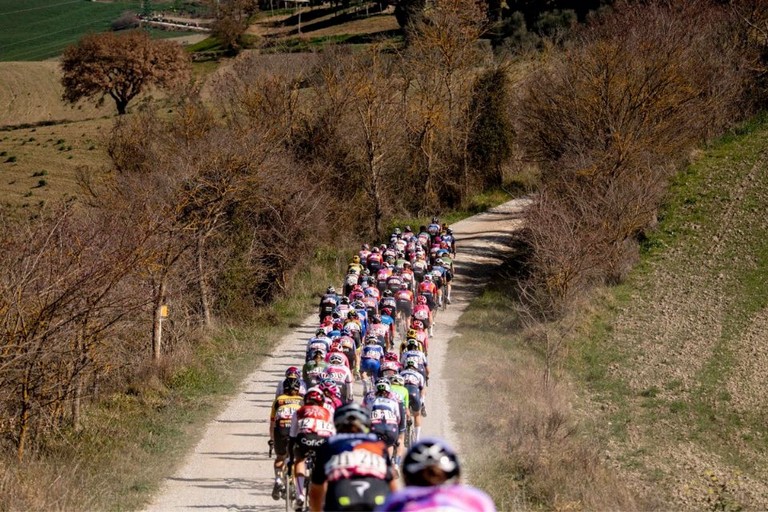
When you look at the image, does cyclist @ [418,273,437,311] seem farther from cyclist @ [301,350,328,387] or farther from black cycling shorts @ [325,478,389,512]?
black cycling shorts @ [325,478,389,512]

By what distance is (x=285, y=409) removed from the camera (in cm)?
1326

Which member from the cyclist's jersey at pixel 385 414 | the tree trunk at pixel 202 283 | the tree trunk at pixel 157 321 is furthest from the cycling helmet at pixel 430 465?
the tree trunk at pixel 202 283

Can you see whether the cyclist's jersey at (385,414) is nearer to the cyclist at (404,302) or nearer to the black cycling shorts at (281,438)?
the black cycling shorts at (281,438)

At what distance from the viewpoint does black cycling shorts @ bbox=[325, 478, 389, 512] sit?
683 cm

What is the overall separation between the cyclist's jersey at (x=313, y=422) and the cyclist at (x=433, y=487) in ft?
19.9

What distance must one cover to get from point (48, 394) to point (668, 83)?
29312mm

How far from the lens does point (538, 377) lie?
76.2 ft

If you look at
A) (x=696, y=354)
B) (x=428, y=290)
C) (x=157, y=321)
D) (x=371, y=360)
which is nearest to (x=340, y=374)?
(x=371, y=360)

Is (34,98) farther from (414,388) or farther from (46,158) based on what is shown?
(414,388)

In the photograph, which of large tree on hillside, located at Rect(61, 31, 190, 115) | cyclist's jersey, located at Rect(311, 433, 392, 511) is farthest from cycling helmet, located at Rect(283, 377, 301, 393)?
large tree on hillside, located at Rect(61, 31, 190, 115)

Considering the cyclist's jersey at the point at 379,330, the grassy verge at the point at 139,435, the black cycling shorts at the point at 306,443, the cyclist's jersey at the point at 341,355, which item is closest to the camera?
the black cycling shorts at the point at 306,443

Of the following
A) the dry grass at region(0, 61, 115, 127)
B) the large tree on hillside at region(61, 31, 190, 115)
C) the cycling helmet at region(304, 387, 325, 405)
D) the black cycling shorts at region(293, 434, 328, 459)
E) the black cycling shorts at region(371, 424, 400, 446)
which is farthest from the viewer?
the dry grass at region(0, 61, 115, 127)

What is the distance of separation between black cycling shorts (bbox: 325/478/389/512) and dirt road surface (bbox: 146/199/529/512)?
7.72m

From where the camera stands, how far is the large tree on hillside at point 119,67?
264 feet
